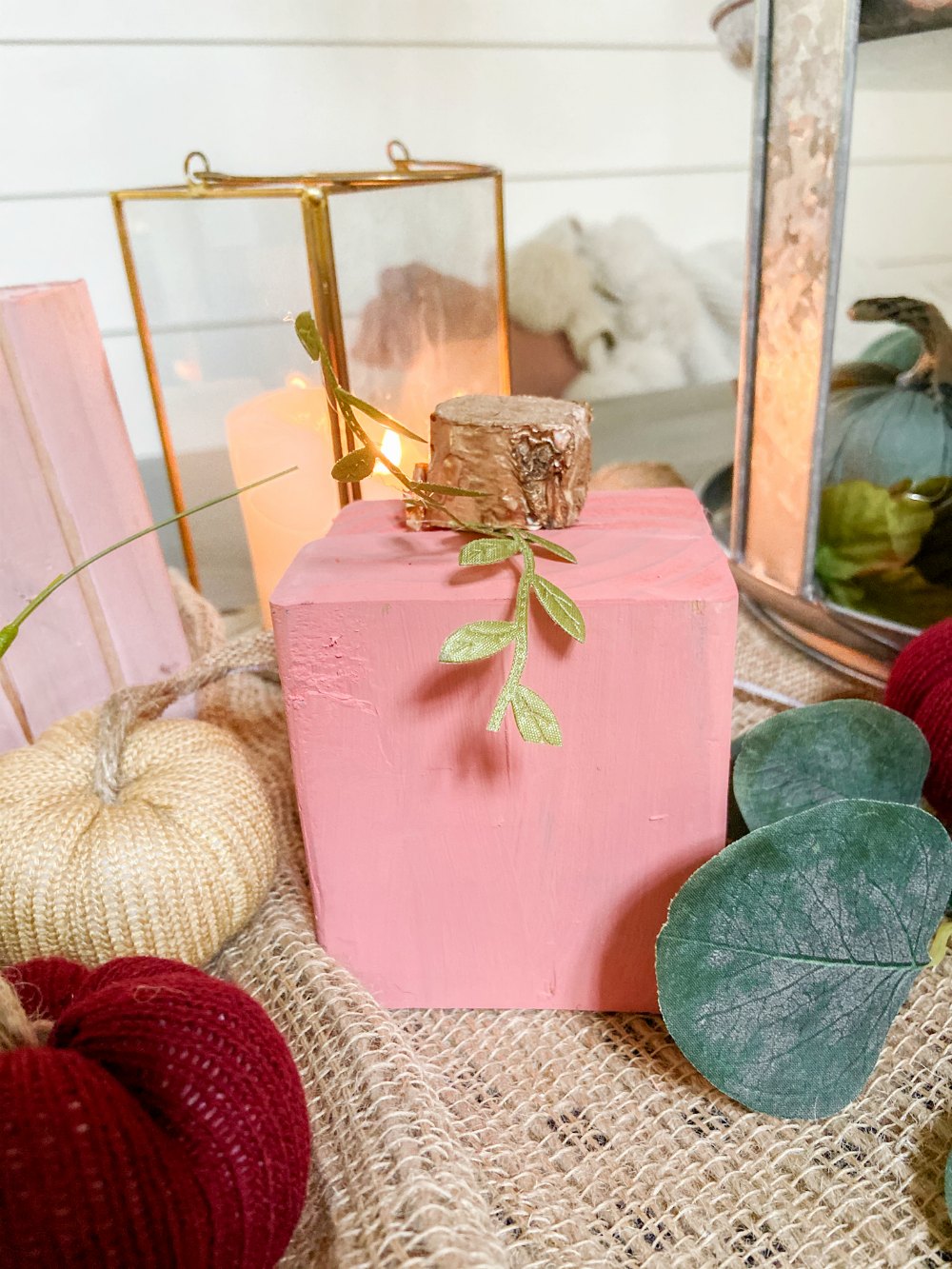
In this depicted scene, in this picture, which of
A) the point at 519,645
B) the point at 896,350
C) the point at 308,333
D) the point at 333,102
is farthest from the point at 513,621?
the point at 333,102

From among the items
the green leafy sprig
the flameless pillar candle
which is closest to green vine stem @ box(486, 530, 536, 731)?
the green leafy sprig

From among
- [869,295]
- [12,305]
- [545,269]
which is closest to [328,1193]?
[12,305]

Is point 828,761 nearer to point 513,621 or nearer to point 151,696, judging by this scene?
point 513,621

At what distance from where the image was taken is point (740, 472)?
1.92ft

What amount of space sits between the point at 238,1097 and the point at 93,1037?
0.04m

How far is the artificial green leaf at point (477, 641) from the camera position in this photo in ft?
0.98

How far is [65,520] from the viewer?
46cm

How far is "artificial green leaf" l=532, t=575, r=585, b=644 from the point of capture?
301 millimetres

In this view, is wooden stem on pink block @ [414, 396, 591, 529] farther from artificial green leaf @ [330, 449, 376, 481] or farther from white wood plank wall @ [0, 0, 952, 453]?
white wood plank wall @ [0, 0, 952, 453]

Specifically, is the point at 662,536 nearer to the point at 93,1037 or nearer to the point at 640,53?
the point at 93,1037

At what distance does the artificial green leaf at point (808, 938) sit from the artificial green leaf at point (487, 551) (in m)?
0.12

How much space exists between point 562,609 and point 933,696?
20 centimetres

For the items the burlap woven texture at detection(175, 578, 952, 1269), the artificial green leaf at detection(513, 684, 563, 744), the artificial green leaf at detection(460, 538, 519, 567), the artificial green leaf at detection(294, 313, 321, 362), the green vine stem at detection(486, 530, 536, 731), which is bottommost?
the burlap woven texture at detection(175, 578, 952, 1269)

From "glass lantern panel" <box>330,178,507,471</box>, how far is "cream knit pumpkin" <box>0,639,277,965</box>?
22 centimetres
